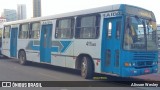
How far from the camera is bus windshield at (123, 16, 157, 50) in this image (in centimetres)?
1156

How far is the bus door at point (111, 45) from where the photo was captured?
11719 mm

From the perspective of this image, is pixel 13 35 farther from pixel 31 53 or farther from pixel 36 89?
pixel 36 89

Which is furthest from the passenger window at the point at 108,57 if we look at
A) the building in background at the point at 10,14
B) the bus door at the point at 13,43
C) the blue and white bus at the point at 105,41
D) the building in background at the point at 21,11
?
the building in background at the point at 21,11

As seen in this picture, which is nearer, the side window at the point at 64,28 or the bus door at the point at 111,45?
the bus door at the point at 111,45

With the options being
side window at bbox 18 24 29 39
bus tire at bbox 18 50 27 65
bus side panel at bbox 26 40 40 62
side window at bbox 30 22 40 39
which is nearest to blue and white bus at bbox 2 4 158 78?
bus side panel at bbox 26 40 40 62

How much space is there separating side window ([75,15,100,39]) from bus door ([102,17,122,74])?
1.79 feet

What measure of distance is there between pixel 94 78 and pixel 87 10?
9.72 feet

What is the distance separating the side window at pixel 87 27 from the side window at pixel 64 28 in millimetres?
575

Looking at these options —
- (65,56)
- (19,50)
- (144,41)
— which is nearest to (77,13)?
(65,56)

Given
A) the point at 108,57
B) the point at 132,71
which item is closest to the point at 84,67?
the point at 108,57

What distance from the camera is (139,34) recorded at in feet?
39.3

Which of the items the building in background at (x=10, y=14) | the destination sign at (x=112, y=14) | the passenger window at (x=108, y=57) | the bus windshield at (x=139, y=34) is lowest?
the passenger window at (x=108, y=57)

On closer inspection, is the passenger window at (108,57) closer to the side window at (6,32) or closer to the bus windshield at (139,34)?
Result: the bus windshield at (139,34)

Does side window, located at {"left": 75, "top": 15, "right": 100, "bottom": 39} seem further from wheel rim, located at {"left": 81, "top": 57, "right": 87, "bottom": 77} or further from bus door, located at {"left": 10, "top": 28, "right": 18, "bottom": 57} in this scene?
bus door, located at {"left": 10, "top": 28, "right": 18, "bottom": 57}
